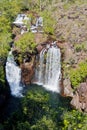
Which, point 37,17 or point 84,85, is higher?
point 37,17

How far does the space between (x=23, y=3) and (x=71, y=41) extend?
18889 millimetres

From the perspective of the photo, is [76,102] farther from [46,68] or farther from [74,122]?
[74,122]

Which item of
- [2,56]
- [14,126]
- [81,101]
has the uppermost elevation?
[14,126]

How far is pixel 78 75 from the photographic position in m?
47.2

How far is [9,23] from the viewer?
60156mm

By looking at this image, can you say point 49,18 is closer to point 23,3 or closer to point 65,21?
point 65,21

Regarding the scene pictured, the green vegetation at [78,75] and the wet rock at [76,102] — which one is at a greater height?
the green vegetation at [78,75]

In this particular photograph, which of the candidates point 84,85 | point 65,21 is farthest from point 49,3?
point 84,85

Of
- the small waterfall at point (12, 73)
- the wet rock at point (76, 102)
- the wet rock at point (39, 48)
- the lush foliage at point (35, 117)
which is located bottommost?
the wet rock at point (76, 102)

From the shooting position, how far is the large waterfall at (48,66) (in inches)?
2010

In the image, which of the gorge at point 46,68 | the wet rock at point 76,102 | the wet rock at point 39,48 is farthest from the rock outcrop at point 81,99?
the wet rock at point 39,48

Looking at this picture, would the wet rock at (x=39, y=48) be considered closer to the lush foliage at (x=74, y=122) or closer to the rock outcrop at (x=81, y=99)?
the rock outcrop at (x=81, y=99)

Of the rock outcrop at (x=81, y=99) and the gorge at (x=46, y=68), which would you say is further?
the gorge at (x=46, y=68)

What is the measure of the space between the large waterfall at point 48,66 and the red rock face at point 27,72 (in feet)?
3.07
